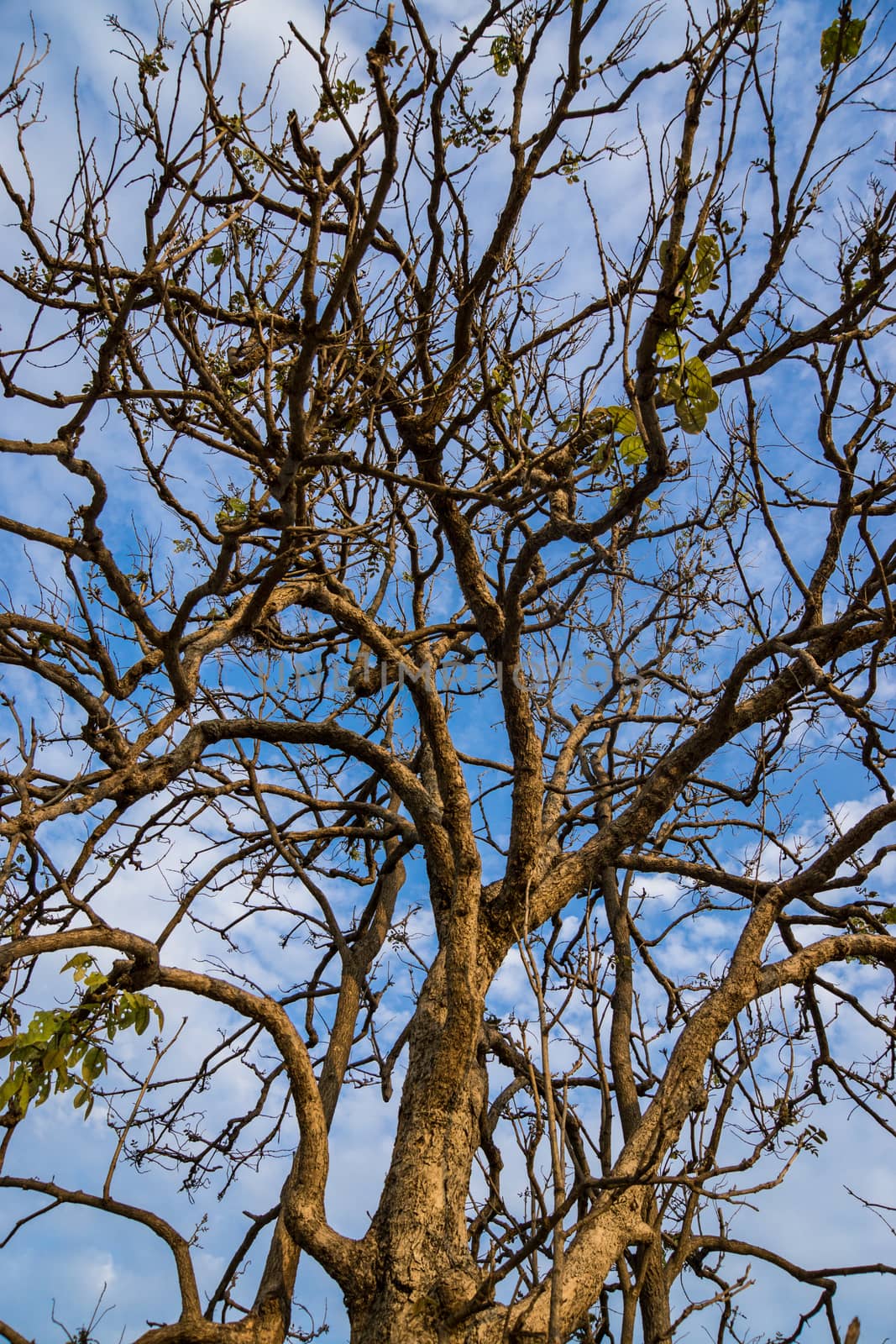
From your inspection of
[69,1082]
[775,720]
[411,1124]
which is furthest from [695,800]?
[69,1082]

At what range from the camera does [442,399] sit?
426cm

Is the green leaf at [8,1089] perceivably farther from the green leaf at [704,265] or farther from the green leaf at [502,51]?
the green leaf at [502,51]

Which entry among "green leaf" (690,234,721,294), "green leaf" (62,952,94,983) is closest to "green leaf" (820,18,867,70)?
"green leaf" (690,234,721,294)

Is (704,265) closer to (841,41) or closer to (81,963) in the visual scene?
(841,41)

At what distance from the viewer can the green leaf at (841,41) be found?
3.28m

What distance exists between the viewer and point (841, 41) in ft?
10.8

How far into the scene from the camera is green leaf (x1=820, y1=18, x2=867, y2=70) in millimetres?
3283

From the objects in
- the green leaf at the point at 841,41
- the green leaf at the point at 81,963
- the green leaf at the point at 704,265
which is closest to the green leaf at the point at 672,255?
the green leaf at the point at 704,265

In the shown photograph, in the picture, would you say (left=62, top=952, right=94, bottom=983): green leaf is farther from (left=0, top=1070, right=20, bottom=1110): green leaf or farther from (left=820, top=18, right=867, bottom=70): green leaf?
(left=820, top=18, right=867, bottom=70): green leaf

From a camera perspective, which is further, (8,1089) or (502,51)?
(502,51)

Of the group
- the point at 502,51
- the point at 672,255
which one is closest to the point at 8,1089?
the point at 672,255

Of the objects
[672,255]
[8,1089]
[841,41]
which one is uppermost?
[841,41]

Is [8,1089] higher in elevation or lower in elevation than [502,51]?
lower

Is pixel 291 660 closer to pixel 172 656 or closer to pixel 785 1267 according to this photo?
pixel 172 656
